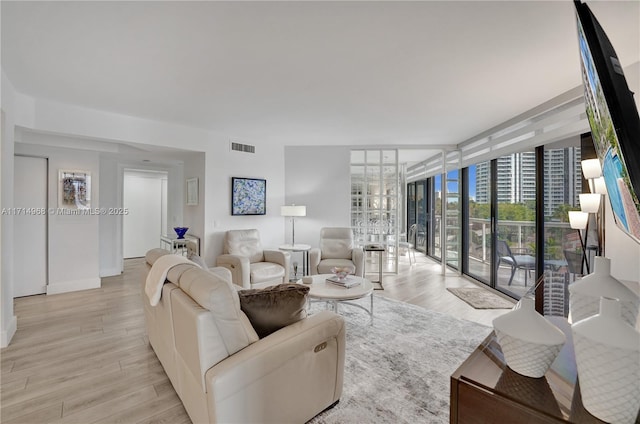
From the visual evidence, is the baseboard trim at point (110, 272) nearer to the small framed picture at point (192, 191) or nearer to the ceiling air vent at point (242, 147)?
the small framed picture at point (192, 191)

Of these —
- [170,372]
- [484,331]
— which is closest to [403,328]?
[484,331]

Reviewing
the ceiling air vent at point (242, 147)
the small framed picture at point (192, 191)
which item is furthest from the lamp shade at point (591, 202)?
the small framed picture at point (192, 191)

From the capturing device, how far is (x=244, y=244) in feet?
15.1

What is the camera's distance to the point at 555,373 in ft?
→ 2.88

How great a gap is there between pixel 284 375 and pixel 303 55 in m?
2.25

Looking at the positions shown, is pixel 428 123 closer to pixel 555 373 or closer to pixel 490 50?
pixel 490 50

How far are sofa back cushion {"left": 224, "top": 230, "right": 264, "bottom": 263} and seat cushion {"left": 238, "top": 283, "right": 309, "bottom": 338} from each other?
2.88m

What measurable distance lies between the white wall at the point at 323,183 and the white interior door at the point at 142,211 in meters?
3.52

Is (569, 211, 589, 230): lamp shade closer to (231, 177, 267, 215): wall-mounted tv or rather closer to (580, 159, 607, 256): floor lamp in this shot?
(580, 159, 607, 256): floor lamp

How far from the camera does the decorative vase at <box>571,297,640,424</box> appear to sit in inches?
24.5

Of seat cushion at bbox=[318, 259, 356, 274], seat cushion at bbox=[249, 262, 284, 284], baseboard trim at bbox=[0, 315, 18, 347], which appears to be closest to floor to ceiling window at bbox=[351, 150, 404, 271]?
seat cushion at bbox=[318, 259, 356, 274]

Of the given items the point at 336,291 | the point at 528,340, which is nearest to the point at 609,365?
the point at 528,340

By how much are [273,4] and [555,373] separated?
2170 mm

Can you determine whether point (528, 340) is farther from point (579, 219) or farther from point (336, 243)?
point (336, 243)
